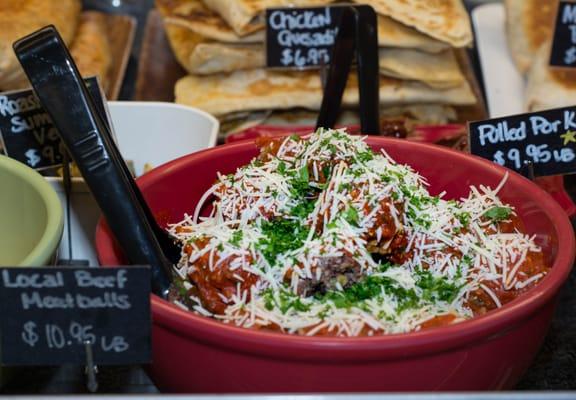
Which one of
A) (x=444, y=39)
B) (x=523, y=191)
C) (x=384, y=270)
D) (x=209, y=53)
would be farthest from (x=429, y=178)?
(x=209, y=53)

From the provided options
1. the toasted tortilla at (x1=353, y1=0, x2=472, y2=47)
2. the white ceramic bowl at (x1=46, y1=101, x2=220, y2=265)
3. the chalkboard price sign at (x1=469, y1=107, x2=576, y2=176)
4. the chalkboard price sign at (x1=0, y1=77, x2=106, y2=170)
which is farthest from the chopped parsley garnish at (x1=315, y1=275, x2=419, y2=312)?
the toasted tortilla at (x1=353, y1=0, x2=472, y2=47)

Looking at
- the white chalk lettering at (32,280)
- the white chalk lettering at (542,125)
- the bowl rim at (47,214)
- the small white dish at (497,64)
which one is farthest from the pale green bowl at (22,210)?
the small white dish at (497,64)

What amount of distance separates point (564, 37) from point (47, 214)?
1120 mm

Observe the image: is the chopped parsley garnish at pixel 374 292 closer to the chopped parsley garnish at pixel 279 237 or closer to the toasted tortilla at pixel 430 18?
the chopped parsley garnish at pixel 279 237

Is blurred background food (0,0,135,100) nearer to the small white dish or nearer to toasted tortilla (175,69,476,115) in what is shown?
toasted tortilla (175,69,476,115)

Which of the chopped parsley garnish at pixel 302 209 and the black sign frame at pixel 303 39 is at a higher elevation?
the black sign frame at pixel 303 39

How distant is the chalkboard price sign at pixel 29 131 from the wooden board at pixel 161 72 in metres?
0.61

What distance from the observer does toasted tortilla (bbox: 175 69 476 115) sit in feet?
5.66

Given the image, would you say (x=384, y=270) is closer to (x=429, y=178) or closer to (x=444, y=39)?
(x=429, y=178)

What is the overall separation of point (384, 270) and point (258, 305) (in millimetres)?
143

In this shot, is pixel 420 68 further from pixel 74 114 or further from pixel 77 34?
pixel 74 114

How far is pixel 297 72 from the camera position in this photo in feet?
5.82

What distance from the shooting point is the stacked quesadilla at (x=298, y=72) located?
5.59 ft

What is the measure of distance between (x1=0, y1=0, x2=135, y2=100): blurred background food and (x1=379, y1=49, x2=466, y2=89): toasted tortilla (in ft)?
1.85
